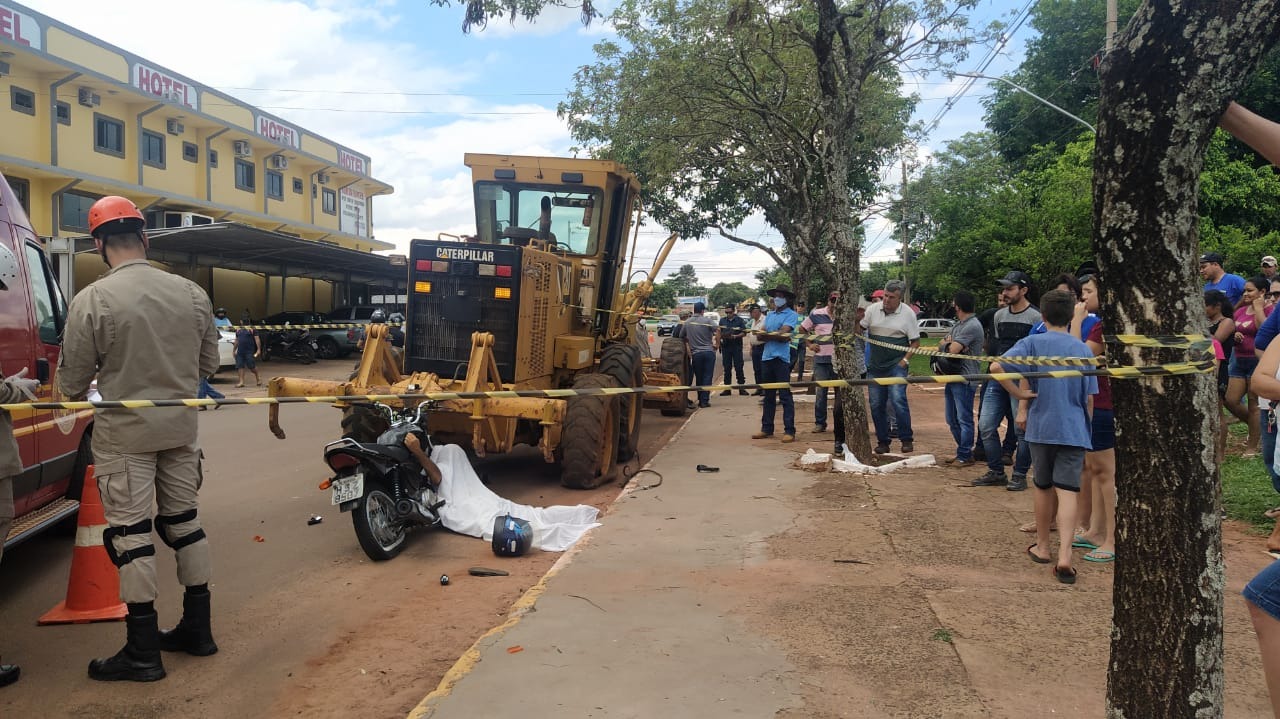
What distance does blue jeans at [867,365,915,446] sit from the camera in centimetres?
913

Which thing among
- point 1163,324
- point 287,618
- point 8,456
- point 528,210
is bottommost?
point 287,618

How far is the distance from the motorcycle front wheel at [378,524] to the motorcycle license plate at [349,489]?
2.6 inches

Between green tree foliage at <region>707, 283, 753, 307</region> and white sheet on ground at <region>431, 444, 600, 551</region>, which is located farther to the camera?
green tree foliage at <region>707, 283, 753, 307</region>

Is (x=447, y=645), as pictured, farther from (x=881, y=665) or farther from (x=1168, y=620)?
(x=1168, y=620)

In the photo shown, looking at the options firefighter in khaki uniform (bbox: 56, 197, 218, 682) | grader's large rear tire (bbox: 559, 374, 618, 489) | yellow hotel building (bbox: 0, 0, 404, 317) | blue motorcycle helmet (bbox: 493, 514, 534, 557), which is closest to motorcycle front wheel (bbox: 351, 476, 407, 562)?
blue motorcycle helmet (bbox: 493, 514, 534, 557)

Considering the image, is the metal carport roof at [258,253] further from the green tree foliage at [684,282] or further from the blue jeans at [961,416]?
the green tree foliage at [684,282]

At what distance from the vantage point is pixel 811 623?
4172mm

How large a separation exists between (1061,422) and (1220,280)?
13.8ft

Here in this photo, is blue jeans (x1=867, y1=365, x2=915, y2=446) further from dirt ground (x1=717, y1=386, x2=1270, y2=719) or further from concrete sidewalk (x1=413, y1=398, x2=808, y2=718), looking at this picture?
concrete sidewalk (x1=413, y1=398, x2=808, y2=718)

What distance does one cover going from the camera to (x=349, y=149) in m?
39.3

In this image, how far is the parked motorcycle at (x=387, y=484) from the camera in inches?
224

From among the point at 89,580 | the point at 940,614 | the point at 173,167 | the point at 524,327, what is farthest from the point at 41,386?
the point at 173,167

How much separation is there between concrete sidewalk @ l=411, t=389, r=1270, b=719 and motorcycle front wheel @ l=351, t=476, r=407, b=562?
4.37 feet

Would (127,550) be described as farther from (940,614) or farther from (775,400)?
(775,400)
